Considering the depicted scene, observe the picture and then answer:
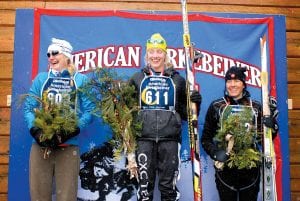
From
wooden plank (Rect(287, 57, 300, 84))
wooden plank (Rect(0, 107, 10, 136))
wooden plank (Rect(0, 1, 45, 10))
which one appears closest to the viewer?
wooden plank (Rect(0, 107, 10, 136))

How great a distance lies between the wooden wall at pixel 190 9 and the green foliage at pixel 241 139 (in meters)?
1.00

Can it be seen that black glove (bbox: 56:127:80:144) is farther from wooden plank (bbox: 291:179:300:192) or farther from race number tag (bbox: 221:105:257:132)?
wooden plank (bbox: 291:179:300:192)

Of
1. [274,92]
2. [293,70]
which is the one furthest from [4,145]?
[293,70]

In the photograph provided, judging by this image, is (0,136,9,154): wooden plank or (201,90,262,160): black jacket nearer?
(201,90,262,160): black jacket

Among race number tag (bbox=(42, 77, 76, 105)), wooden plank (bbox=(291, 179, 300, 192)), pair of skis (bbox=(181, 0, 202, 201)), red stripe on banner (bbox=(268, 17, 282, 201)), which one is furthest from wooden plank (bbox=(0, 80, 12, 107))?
wooden plank (bbox=(291, 179, 300, 192))

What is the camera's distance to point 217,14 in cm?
477

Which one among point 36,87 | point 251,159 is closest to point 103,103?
point 36,87

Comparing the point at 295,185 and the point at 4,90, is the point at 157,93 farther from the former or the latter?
the point at 295,185

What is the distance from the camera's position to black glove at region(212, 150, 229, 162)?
393 cm

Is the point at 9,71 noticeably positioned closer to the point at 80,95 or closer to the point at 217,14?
the point at 80,95

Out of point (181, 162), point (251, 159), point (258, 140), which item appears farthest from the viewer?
point (181, 162)

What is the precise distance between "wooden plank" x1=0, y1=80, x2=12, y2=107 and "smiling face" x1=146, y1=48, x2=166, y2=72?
1.52 meters

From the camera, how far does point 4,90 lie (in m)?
4.57

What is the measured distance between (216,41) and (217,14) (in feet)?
0.98
